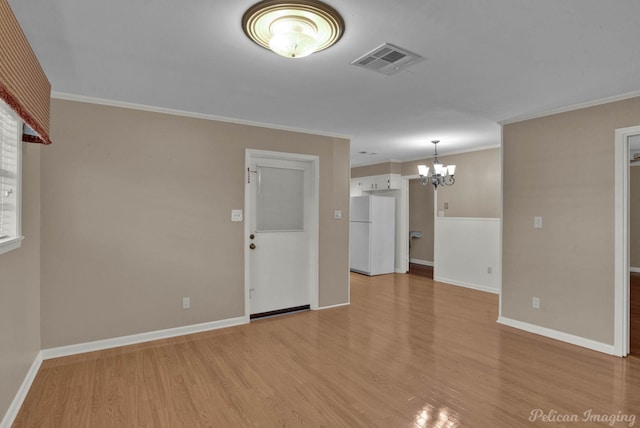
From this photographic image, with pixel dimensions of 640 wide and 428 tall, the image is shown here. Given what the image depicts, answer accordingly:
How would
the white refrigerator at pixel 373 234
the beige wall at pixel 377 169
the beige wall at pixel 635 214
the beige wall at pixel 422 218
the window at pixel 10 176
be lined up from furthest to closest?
the beige wall at pixel 422 218
the beige wall at pixel 635 214
the beige wall at pixel 377 169
the white refrigerator at pixel 373 234
the window at pixel 10 176

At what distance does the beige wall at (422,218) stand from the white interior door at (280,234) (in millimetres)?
4453

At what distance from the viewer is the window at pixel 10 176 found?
7.25 ft

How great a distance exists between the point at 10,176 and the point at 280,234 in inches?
105

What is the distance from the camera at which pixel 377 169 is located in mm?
7434

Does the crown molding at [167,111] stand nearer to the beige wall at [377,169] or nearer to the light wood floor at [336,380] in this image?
the light wood floor at [336,380]

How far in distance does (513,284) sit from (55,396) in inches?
173

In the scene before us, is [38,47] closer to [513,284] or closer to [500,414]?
[500,414]

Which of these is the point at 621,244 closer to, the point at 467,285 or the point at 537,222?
the point at 537,222

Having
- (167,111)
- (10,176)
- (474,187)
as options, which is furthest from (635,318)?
(10,176)

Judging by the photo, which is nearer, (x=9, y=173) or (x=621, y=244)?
(x=9, y=173)

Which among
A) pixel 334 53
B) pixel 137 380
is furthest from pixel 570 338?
pixel 137 380

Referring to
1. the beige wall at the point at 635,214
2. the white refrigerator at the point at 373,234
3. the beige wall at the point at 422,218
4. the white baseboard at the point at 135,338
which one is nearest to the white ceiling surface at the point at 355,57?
the white baseboard at the point at 135,338

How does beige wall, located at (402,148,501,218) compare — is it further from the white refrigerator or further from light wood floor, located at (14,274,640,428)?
light wood floor, located at (14,274,640,428)

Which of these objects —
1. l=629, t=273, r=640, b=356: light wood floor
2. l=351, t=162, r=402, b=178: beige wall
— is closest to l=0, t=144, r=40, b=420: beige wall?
l=629, t=273, r=640, b=356: light wood floor
